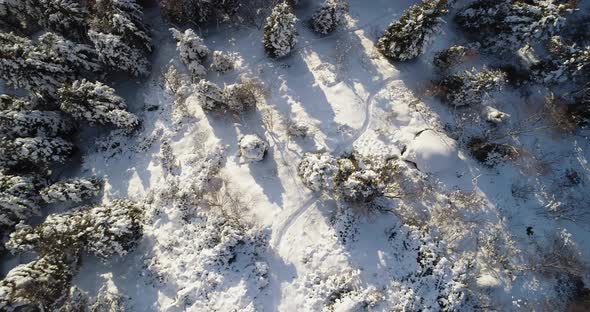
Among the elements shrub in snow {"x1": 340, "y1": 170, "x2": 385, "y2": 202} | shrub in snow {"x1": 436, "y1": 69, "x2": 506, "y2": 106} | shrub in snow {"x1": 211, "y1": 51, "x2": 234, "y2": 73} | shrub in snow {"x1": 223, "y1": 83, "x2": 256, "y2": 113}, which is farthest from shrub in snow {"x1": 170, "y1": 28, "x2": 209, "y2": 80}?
shrub in snow {"x1": 436, "y1": 69, "x2": 506, "y2": 106}

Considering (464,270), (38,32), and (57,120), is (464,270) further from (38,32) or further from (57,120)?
(38,32)

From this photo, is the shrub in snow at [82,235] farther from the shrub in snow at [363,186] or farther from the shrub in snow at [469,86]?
the shrub in snow at [469,86]

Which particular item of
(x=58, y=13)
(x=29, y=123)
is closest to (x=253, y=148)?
(x=29, y=123)

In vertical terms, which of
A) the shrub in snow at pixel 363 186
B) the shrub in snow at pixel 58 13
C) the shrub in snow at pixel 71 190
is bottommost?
the shrub in snow at pixel 71 190

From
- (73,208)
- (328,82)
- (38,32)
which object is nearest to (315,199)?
(328,82)

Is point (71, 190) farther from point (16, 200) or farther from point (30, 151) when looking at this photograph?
point (30, 151)

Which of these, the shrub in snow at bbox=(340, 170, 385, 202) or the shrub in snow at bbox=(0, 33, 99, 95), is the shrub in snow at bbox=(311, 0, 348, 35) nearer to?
the shrub in snow at bbox=(340, 170, 385, 202)

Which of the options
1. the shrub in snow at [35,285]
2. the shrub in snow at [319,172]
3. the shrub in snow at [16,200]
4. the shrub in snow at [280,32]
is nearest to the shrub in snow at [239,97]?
the shrub in snow at [280,32]
